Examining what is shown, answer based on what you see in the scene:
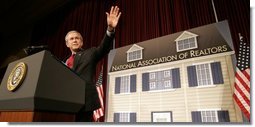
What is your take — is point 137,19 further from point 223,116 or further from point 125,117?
point 223,116

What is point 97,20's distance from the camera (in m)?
2.52

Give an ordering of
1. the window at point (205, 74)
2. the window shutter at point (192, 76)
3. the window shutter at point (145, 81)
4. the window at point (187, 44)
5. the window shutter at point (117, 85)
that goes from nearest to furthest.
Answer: the window at point (205, 74) < the window shutter at point (192, 76) < the window at point (187, 44) < the window shutter at point (145, 81) < the window shutter at point (117, 85)

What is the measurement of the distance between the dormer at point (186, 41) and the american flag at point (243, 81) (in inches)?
13.1

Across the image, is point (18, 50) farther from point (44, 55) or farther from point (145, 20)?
point (44, 55)

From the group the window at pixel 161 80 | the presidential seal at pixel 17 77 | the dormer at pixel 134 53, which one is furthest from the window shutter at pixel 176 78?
the presidential seal at pixel 17 77

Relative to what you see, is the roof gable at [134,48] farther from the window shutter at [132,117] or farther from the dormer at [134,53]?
the window shutter at [132,117]

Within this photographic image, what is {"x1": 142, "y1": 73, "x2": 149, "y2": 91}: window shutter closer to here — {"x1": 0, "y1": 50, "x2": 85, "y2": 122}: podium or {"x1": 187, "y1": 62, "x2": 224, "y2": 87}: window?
{"x1": 187, "y1": 62, "x2": 224, "y2": 87}: window

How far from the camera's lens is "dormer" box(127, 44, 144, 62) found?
1858 mm

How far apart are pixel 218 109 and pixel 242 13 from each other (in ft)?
2.29

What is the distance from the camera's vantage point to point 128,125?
1.60 m

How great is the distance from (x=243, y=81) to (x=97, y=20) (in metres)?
1.74

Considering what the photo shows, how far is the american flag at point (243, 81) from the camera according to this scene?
1.24 m

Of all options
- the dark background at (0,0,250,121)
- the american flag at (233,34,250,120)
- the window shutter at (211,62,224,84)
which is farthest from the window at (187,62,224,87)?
the dark background at (0,0,250,121)

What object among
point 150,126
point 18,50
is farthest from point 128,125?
point 18,50
